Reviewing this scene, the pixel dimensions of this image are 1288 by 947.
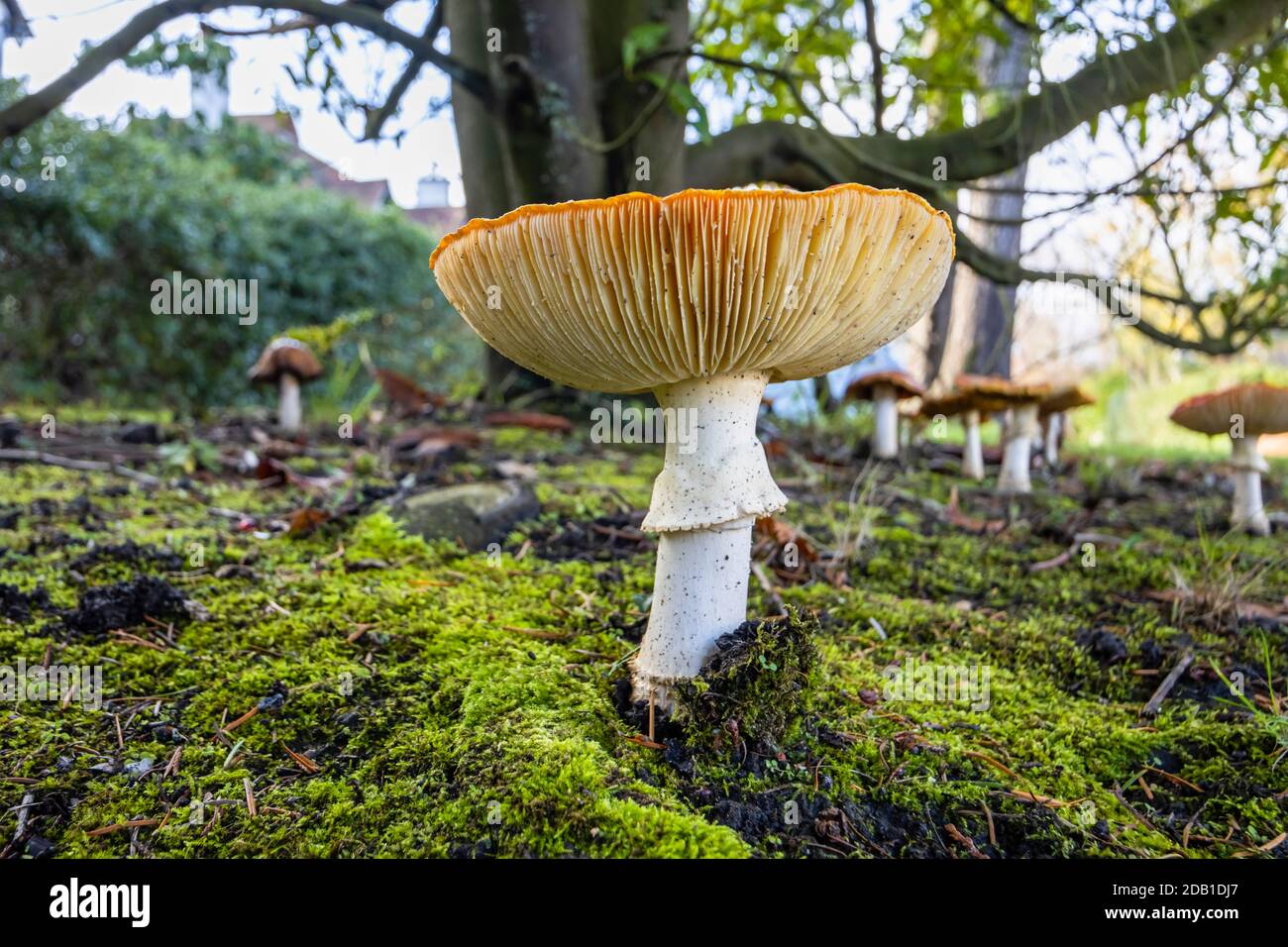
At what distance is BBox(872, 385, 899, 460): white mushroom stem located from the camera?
5.23m

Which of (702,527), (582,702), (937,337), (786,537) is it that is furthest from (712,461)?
(937,337)

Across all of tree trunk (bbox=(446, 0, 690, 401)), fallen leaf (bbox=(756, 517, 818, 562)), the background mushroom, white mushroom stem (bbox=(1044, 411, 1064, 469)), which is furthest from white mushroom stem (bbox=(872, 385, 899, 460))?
fallen leaf (bbox=(756, 517, 818, 562))

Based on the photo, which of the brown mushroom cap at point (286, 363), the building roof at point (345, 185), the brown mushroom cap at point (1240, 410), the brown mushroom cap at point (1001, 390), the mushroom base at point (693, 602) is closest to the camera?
the mushroom base at point (693, 602)

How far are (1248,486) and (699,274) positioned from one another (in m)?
3.57

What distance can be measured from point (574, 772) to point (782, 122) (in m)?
4.34

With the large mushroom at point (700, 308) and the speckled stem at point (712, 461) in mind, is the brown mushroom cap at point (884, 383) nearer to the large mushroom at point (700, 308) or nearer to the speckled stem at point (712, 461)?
the large mushroom at point (700, 308)

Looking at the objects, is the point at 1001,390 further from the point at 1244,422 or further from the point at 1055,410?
the point at 1055,410

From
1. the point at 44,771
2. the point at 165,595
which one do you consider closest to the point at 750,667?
the point at 44,771

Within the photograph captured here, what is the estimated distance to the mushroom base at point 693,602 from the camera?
5.86ft

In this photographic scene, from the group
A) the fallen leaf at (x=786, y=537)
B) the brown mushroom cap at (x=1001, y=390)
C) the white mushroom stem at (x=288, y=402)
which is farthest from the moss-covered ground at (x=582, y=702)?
the white mushroom stem at (x=288, y=402)

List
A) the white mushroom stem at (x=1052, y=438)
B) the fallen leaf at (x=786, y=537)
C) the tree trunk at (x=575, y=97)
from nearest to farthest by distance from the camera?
the fallen leaf at (x=786, y=537)
the tree trunk at (x=575, y=97)
the white mushroom stem at (x=1052, y=438)

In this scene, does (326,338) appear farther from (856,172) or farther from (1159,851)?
(1159,851)

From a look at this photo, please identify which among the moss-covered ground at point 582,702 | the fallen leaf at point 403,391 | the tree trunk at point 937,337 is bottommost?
the moss-covered ground at point 582,702
